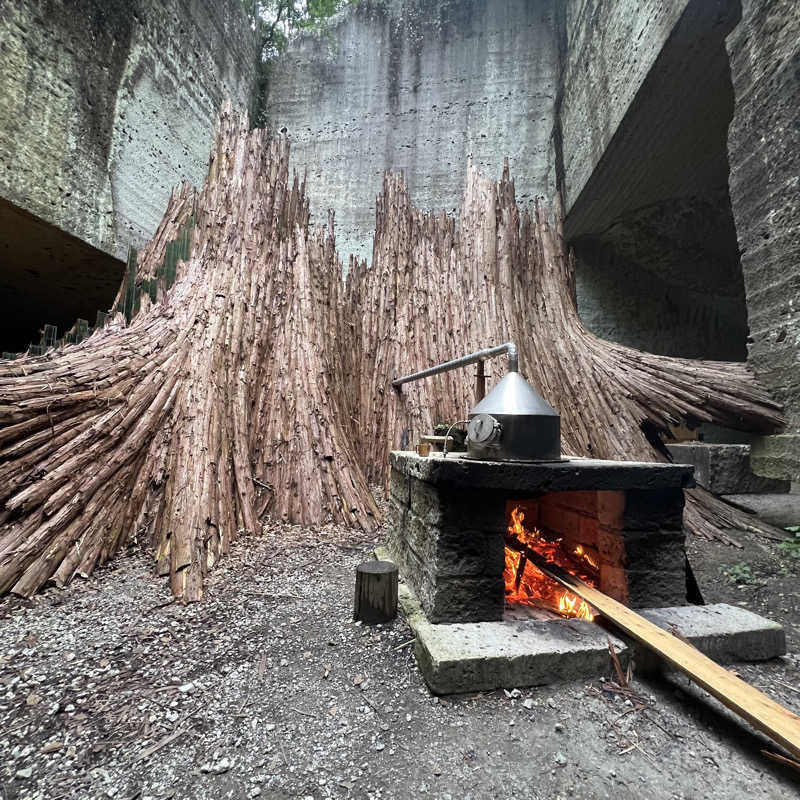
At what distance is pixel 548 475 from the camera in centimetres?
185

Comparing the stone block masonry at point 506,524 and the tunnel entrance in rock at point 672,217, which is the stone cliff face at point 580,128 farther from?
the stone block masonry at point 506,524

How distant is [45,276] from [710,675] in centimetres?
762

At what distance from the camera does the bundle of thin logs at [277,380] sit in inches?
99.8

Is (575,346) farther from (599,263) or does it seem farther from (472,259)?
(599,263)

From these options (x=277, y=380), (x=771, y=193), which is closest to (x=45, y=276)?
(x=277, y=380)

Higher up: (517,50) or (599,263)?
(517,50)

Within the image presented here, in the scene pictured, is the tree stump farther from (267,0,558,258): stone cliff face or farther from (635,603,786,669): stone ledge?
(267,0,558,258): stone cliff face

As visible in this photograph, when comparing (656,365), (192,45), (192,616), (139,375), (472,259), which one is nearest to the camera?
(192,616)

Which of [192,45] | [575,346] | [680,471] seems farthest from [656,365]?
[192,45]

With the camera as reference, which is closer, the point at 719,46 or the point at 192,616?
the point at 192,616

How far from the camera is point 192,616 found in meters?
2.04

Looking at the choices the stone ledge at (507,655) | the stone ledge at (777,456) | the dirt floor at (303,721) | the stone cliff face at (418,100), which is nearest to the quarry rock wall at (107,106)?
the stone cliff face at (418,100)

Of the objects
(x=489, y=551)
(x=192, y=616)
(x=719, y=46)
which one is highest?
(x=719, y=46)

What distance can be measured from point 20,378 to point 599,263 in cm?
778
